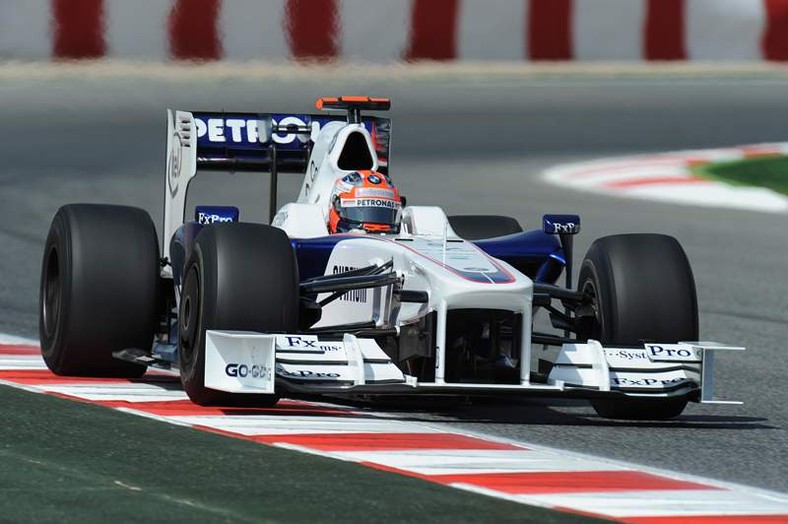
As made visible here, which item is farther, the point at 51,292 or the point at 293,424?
the point at 51,292

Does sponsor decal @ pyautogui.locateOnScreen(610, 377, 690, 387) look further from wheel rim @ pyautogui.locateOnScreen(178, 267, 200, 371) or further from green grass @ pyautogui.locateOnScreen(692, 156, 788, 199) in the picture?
green grass @ pyautogui.locateOnScreen(692, 156, 788, 199)

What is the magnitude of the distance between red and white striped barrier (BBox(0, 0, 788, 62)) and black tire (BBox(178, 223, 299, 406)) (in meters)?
13.2

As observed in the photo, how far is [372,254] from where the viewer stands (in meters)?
8.34

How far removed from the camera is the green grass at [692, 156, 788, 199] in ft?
59.7

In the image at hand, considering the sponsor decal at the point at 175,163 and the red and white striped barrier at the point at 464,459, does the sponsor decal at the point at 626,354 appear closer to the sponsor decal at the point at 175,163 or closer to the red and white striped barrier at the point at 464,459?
the red and white striped barrier at the point at 464,459

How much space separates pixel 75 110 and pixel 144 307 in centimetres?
1308

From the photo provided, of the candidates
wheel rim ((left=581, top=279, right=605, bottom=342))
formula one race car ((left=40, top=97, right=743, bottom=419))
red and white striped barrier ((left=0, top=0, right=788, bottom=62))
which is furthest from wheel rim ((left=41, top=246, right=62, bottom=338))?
red and white striped barrier ((left=0, top=0, right=788, bottom=62))

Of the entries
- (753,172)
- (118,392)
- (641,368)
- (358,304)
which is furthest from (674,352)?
(753,172)

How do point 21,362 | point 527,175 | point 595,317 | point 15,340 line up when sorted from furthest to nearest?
point 527,175, point 15,340, point 21,362, point 595,317

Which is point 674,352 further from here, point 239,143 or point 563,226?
point 239,143

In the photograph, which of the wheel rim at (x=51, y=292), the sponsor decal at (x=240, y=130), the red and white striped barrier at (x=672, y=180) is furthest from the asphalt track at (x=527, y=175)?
the sponsor decal at (x=240, y=130)

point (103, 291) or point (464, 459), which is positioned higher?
point (103, 291)

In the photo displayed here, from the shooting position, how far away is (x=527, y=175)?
19.0m

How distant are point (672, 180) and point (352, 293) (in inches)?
406
